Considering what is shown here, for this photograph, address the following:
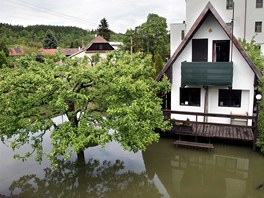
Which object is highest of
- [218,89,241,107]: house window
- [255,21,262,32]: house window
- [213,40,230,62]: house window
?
[255,21,262,32]: house window

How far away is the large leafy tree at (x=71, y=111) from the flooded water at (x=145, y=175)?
139 centimetres

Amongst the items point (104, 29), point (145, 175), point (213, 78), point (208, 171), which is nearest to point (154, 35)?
point (104, 29)

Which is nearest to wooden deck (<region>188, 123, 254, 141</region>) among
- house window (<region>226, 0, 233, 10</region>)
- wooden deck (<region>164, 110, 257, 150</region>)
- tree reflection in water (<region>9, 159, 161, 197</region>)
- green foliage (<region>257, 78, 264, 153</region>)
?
wooden deck (<region>164, 110, 257, 150</region>)

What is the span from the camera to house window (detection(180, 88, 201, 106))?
13.9 metres

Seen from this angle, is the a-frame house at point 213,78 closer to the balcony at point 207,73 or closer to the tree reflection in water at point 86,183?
the balcony at point 207,73

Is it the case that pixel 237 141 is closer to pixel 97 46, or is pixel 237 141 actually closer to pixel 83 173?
pixel 83 173

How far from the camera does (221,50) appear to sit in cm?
1316

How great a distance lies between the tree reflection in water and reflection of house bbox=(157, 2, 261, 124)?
5.78 m

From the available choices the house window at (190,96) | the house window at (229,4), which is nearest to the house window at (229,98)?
the house window at (190,96)

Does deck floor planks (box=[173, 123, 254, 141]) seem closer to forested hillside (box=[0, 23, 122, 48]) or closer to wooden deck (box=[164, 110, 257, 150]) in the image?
wooden deck (box=[164, 110, 257, 150])

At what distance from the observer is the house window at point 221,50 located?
12969 mm

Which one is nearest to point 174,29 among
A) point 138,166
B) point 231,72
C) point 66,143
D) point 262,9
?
point 262,9

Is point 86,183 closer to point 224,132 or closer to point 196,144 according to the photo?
point 196,144

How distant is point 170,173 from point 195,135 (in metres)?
3.01
